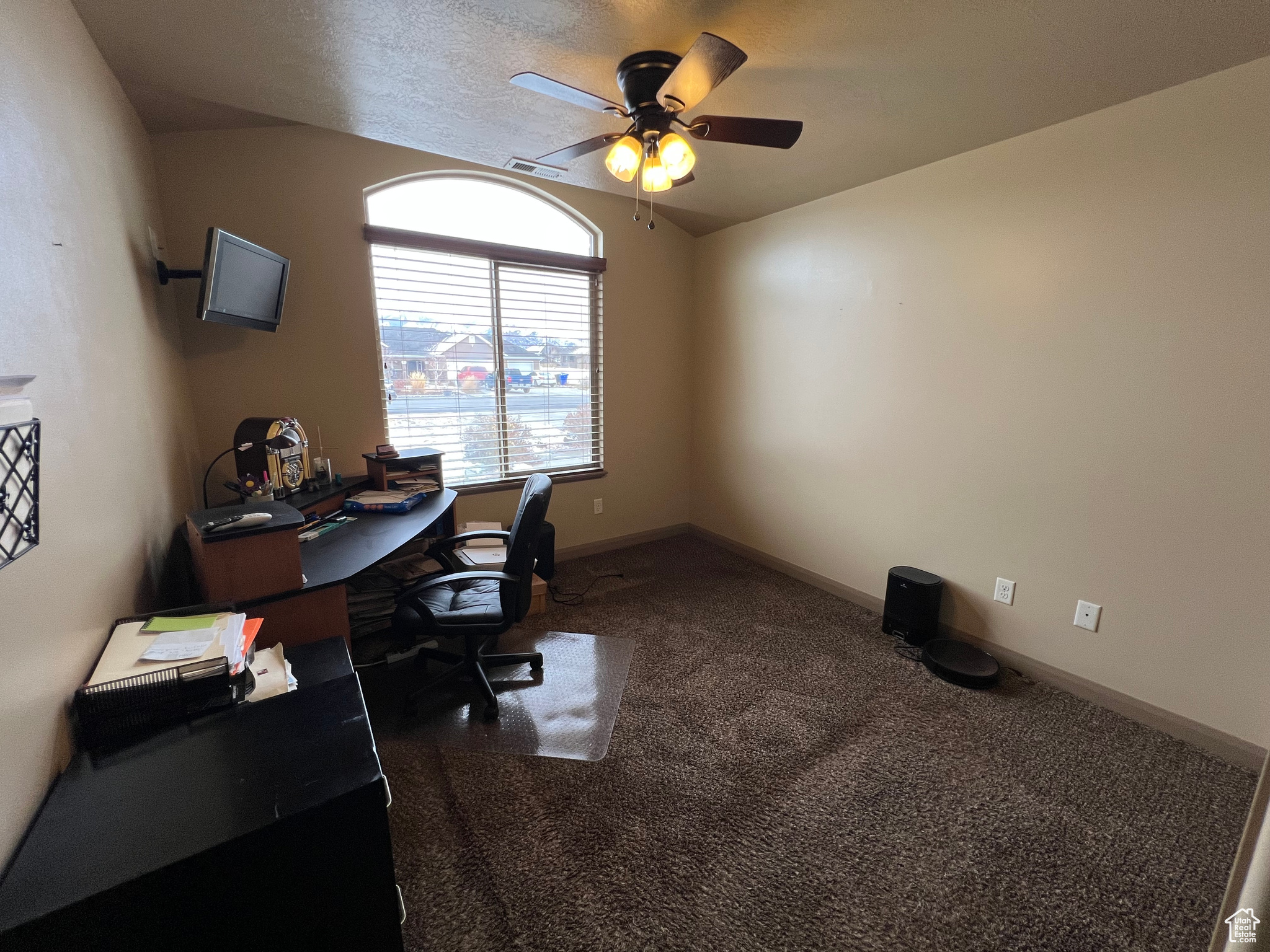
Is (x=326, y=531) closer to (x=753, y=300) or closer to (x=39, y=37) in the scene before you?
(x=39, y=37)

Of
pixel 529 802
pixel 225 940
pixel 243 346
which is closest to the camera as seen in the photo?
pixel 225 940

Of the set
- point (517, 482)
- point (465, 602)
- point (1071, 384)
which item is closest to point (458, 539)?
point (465, 602)

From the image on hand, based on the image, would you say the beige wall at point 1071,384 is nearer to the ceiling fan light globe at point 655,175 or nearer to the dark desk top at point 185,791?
the ceiling fan light globe at point 655,175

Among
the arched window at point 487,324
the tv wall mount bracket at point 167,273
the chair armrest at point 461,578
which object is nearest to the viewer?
the chair armrest at point 461,578

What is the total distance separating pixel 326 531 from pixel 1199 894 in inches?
123

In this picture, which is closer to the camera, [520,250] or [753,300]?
[520,250]

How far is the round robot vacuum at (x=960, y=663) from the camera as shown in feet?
7.61

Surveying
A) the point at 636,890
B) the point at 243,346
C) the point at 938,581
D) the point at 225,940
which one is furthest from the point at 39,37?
the point at 938,581

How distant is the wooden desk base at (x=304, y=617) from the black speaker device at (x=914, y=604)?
8.36 ft

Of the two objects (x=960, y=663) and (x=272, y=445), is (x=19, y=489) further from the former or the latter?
(x=960, y=663)

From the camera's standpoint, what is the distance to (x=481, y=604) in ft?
7.06

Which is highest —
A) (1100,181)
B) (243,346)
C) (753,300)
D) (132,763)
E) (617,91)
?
(617,91)

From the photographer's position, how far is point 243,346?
259 cm

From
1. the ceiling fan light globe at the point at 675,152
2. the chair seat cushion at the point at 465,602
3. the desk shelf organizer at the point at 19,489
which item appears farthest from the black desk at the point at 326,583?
the ceiling fan light globe at the point at 675,152
